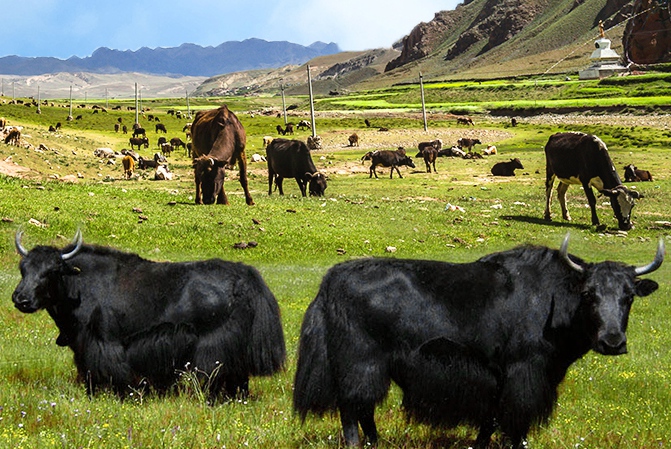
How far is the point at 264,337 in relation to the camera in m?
8.16

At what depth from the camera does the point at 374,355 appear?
6434 millimetres

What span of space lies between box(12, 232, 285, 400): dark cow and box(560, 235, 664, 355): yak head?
3562 mm

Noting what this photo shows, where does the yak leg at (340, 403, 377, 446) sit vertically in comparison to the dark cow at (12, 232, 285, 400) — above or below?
below

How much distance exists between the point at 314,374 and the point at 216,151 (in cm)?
2345

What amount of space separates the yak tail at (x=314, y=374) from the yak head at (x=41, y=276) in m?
3.13

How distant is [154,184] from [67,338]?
30241mm

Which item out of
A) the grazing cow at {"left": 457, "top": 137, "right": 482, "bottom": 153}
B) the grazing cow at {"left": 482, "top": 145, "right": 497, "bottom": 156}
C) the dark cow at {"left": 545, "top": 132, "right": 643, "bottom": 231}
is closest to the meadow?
the dark cow at {"left": 545, "top": 132, "right": 643, "bottom": 231}

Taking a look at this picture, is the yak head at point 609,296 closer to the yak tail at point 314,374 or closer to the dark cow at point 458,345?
the dark cow at point 458,345

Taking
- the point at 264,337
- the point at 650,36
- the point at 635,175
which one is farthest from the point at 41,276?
the point at 650,36

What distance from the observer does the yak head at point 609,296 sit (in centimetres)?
589

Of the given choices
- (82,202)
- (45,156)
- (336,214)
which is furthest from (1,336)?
(45,156)

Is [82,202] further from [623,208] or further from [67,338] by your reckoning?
[623,208]

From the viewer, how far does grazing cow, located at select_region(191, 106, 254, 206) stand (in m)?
27.8

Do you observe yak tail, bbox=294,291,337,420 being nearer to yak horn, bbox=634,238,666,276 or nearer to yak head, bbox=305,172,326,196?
yak horn, bbox=634,238,666,276
